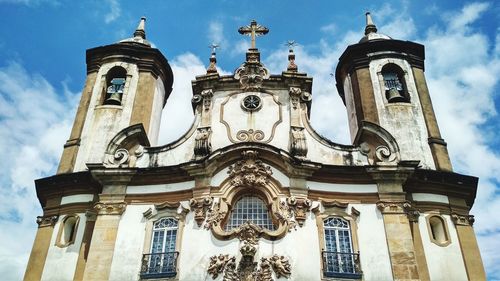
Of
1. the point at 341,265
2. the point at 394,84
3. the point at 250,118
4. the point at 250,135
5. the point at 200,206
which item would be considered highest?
the point at 394,84

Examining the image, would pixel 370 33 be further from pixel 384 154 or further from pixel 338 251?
pixel 338 251

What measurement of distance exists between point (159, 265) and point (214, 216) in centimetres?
200

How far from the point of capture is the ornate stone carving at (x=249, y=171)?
14.3 meters

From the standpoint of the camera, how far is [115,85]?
1923cm

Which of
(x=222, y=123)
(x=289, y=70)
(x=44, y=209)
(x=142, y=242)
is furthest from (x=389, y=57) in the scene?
(x=44, y=209)

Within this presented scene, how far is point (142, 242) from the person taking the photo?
551 inches

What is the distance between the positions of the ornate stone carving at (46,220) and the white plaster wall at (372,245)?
9297 millimetres

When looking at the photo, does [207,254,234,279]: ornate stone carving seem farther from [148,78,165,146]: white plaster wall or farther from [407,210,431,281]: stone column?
[148,78,165,146]: white plaster wall

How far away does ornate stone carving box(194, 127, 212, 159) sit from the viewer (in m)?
15.2

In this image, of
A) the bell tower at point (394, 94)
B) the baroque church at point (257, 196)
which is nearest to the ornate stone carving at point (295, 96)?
the baroque church at point (257, 196)

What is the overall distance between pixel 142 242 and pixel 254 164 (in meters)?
3.91

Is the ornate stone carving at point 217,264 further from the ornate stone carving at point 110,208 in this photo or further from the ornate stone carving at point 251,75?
the ornate stone carving at point 251,75

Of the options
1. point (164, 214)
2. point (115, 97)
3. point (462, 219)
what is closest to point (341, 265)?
point (462, 219)

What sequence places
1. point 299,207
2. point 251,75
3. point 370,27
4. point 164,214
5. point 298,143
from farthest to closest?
point 370,27
point 251,75
point 298,143
point 164,214
point 299,207
